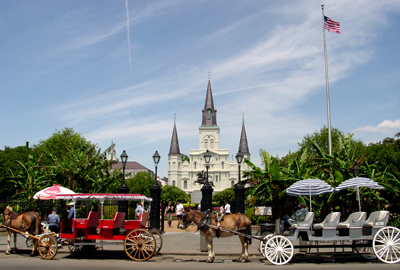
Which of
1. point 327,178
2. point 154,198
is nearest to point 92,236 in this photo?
point 154,198

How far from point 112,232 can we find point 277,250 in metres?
5.10

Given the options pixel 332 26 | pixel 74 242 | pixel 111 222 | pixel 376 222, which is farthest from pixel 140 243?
pixel 332 26

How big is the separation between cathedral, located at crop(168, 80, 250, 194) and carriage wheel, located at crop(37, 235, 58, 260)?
9593 cm

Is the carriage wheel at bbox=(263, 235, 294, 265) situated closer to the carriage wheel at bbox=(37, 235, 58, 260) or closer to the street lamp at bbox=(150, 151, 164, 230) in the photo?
Answer: the carriage wheel at bbox=(37, 235, 58, 260)

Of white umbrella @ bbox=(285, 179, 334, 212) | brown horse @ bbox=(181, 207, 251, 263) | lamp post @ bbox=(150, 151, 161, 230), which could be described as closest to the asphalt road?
brown horse @ bbox=(181, 207, 251, 263)

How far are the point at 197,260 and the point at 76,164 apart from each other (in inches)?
628

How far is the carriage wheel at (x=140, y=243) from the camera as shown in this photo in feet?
34.5

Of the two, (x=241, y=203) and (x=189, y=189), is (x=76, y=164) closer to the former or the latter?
(x=241, y=203)

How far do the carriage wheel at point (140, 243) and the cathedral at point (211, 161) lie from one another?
96.1m

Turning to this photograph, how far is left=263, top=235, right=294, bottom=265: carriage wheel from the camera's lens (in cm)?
977

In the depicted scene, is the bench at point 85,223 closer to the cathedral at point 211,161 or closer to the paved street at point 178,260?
the paved street at point 178,260

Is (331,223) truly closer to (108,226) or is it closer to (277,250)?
(277,250)

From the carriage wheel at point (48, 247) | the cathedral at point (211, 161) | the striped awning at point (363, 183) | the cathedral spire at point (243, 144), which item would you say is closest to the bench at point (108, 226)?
the carriage wheel at point (48, 247)

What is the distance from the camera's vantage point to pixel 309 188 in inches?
489
